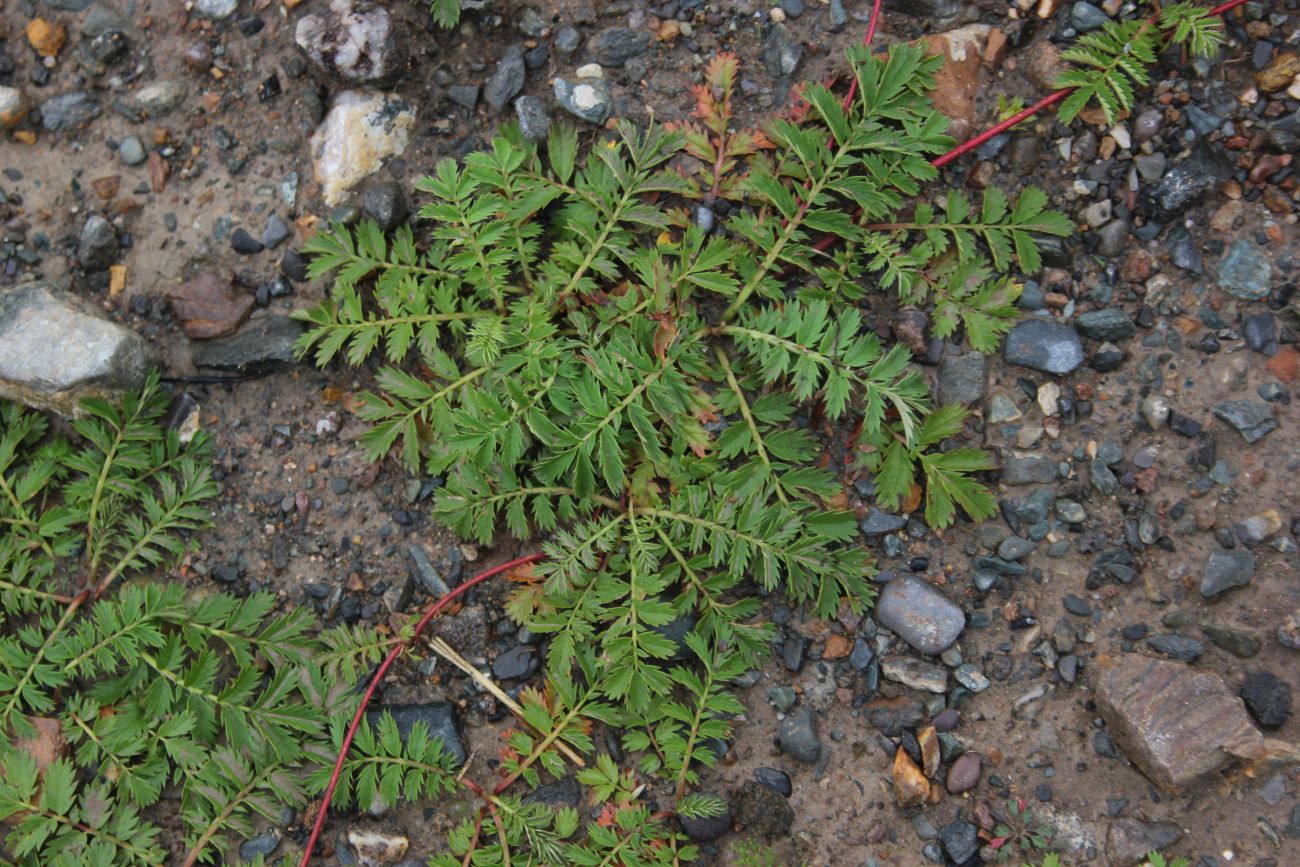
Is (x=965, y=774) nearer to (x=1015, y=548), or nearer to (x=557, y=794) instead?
(x=1015, y=548)

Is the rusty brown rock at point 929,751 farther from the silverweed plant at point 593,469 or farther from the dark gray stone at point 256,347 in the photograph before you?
the dark gray stone at point 256,347

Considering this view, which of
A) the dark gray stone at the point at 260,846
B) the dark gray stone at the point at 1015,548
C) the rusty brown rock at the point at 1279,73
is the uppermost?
the rusty brown rock at the point at 1279,73

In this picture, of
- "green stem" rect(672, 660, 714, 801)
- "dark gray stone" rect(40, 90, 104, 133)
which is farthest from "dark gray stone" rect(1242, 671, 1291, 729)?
"dark gray stone" rect(40, 90, 104, 133)

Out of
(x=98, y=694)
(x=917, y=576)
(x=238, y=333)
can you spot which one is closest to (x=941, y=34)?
(x=917, y=576)

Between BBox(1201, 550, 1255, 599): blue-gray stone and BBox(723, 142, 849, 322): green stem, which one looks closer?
BBox(1201, 550, 1255, 599): blue-gray stone

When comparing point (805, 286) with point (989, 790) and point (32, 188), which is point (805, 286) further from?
point (32, 188)

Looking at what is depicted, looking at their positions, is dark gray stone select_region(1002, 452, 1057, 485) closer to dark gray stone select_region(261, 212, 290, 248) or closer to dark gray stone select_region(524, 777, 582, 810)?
dark gray stone select_region(524, 777, 582, 810)

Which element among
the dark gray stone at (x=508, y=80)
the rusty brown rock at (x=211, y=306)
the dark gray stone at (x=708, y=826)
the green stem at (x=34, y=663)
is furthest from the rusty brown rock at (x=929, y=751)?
the green stem at (x=34, y=663)
